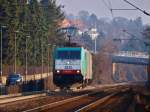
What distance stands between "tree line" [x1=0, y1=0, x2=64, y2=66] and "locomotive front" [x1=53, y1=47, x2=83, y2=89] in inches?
1062

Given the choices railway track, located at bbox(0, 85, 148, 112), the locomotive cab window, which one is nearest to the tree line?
the locomotive cab window

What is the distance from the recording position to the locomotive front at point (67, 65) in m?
53.5

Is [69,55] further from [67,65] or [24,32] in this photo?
[24,32]

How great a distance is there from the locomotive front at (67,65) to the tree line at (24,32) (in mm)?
26987

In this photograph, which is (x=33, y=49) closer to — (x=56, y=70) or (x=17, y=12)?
(x=17, y=12)

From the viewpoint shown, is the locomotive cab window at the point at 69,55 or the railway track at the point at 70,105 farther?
the locomotive cab window at the point at 69,55

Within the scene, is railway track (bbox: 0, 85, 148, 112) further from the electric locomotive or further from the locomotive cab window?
the locomotive cab window

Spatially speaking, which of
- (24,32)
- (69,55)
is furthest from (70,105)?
(24,32)

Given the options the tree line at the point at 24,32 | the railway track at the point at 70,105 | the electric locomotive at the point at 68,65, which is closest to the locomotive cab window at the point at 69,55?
the electric locomotive at the point at 68,65

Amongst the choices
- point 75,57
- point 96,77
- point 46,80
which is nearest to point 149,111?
point 75,57

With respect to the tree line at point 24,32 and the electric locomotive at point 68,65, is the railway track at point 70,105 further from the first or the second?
the tree line at point 24,32

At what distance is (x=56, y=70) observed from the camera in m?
53.7

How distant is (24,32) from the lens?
358 feet

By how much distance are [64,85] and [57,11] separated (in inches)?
4015
